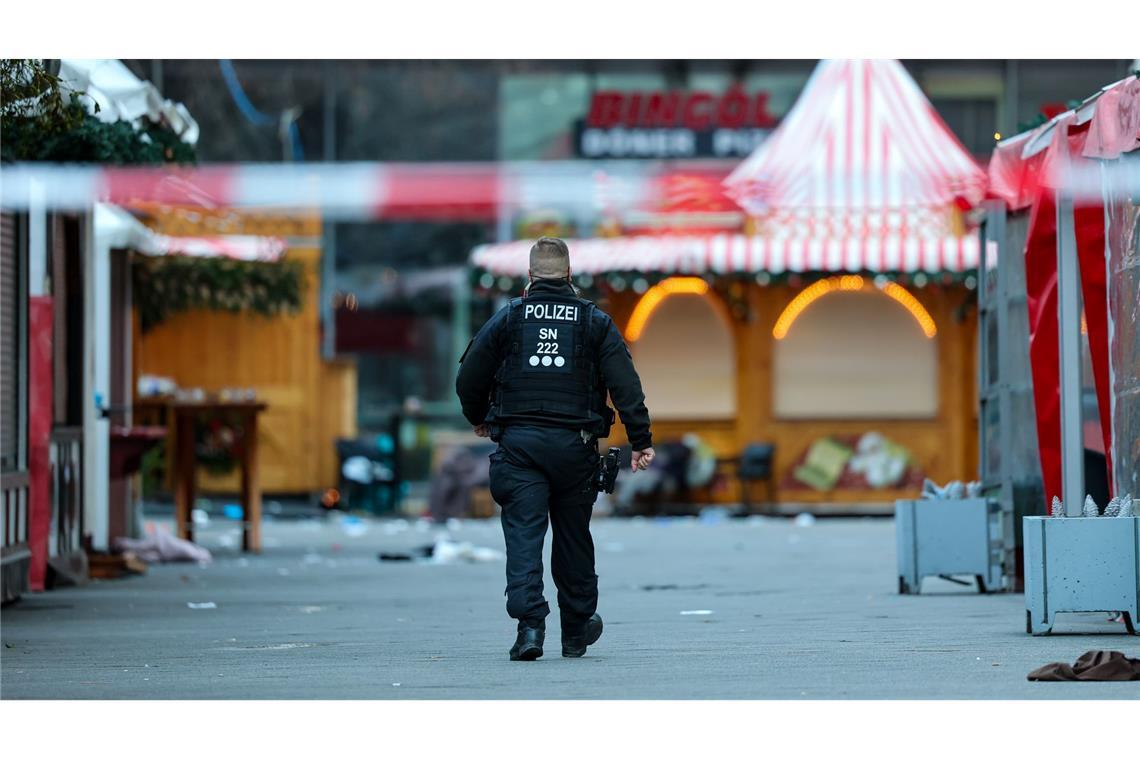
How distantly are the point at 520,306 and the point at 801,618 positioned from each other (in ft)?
10.3

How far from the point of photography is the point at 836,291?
2980 centimetres

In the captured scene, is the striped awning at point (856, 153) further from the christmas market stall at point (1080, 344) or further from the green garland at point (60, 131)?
the christmas market stall at point (1080, 344)

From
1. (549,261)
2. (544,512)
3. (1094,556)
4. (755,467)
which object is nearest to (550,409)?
(544,512)

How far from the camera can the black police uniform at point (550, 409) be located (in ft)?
32.6

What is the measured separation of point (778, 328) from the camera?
2975cm

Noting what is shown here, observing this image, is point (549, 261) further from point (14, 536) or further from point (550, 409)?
point (14, 536)

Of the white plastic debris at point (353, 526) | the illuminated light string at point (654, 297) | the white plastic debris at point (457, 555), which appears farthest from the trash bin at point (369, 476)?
the white plastic debris at point (457, 555)

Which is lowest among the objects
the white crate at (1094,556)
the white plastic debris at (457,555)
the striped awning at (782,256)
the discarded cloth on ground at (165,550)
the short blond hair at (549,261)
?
the white plastic debris at (457,555)

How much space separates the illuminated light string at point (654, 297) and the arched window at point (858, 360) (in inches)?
47.3

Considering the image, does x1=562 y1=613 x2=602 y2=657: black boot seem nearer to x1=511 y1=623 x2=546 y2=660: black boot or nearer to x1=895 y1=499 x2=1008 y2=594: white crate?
x1=511 y1=623 x2=546 y2=660: black boot

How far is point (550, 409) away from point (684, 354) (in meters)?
20.1

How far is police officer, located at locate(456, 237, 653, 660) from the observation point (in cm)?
994

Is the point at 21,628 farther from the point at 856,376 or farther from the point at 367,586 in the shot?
the point at 856,376

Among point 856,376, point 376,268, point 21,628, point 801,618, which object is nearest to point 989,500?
point 801,618
